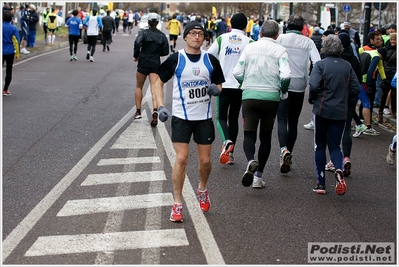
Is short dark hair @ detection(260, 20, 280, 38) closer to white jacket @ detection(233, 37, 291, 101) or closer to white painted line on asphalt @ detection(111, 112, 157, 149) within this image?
white jacket @ detection(233, 37, 291, 101)

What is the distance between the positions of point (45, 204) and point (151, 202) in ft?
3.43

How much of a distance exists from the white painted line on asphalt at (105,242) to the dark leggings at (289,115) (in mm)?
3031

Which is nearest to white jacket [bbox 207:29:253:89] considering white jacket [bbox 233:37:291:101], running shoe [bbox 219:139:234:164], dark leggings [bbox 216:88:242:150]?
dark leggings [bbox 216:88:242:150]

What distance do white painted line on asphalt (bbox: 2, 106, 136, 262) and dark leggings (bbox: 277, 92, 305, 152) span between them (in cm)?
246

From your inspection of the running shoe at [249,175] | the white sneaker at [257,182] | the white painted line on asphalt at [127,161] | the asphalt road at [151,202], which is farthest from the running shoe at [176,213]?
the white painted line on asphalt at [127,161]

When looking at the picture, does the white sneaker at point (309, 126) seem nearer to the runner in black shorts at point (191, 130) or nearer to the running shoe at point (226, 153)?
the running shoe at point (226, 153)

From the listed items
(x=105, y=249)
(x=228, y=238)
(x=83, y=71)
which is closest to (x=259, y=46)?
(x=228, y=238)

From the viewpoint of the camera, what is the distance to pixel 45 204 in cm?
761

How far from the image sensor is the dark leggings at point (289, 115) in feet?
30.3

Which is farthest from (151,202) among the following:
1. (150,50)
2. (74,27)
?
(74,27)

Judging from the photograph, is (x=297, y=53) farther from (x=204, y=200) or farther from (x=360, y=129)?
(x=360, y=129)

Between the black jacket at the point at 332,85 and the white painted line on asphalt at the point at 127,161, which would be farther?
the white painted line on asphalt at the point at 127,161

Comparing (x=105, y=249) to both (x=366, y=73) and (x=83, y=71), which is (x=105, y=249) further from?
(x=83, y=71)

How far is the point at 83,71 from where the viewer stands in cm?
2355
